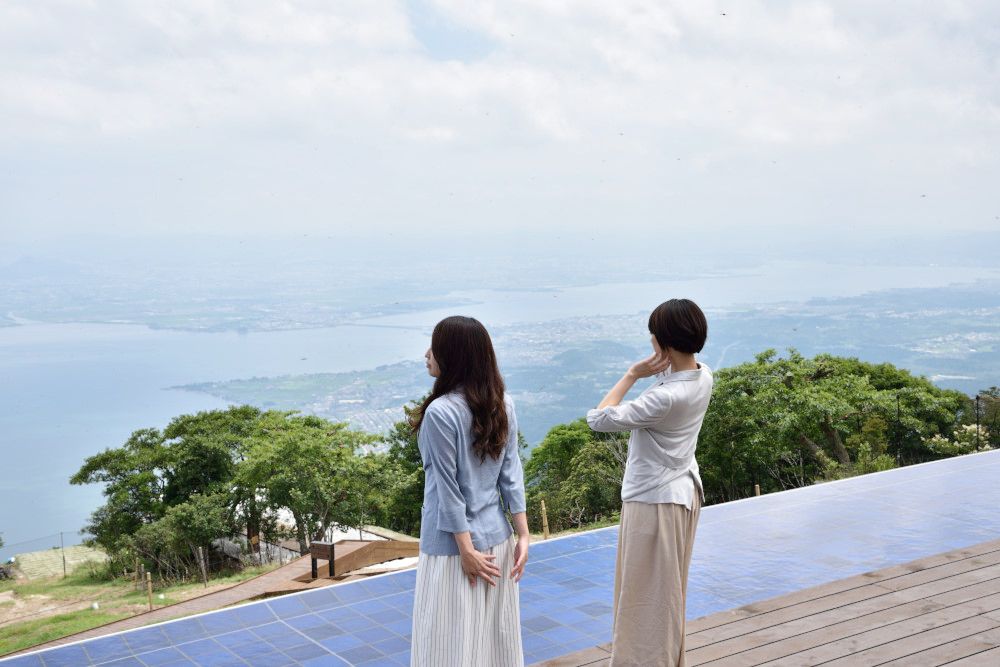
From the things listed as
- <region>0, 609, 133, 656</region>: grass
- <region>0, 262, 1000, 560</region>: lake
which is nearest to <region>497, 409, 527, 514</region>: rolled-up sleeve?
<region>0, 609, 133, 656</region>: grass

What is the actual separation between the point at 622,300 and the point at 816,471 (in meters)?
71.1

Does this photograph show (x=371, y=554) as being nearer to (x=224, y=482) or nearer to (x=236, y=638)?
(x=236, y=638)

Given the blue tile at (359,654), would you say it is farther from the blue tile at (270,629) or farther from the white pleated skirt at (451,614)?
the white pleated skirt at (451,614)

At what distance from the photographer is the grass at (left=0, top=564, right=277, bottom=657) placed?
1285cm

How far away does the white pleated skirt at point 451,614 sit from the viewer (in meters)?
1.65

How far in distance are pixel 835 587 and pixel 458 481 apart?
220 centimetres

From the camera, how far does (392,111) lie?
107 meters

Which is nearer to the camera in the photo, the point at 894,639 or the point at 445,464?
the point at 445,464

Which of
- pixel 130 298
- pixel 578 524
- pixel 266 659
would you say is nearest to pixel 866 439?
pixel 578 524

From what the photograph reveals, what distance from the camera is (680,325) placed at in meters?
1.97

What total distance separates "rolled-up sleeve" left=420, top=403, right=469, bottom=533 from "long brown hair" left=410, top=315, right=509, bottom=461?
0.15 ft

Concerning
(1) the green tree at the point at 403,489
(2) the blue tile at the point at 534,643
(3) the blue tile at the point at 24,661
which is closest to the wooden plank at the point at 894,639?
(2) the blue tile at the point at 534,643

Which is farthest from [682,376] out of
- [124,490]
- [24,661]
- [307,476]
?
[124,490]

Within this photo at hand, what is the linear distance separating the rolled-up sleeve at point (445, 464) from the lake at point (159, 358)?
2372 inches
